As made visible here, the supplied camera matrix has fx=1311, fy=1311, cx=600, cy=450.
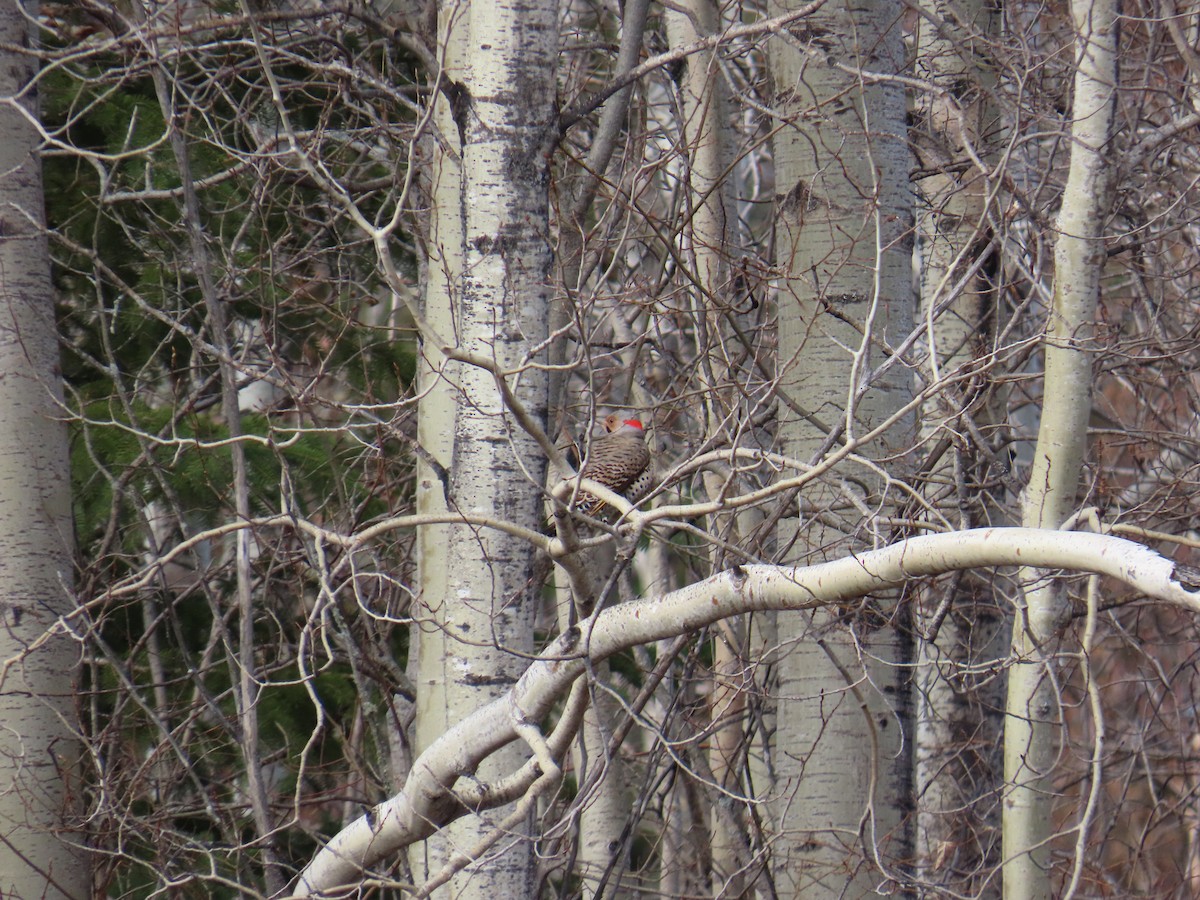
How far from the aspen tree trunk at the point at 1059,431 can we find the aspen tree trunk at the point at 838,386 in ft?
1.48

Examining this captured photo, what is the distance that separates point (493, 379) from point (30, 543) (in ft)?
7.44

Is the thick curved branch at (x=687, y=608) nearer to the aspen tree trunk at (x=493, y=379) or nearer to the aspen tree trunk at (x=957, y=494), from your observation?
the aspen tree trunk at (x=493, y=379)

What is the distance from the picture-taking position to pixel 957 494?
498 cm

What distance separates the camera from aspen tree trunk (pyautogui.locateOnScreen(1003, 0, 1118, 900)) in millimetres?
3961

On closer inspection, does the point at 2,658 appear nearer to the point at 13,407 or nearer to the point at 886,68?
the point at 13,407

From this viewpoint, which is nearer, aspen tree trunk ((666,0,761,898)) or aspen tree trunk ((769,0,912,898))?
aspen tree trunk ((769,0,912,898))

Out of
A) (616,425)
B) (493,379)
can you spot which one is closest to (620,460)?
(616,425)

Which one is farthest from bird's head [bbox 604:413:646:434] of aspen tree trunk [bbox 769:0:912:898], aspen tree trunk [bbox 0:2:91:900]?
aspen tree trunk [bbox 0:2:91:900]

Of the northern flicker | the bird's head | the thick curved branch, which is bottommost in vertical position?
the thick curved branch

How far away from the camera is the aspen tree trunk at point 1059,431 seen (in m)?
3.96

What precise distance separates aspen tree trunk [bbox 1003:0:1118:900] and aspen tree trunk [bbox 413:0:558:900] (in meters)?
1.50

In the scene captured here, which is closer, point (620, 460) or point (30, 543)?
point (30, 543)

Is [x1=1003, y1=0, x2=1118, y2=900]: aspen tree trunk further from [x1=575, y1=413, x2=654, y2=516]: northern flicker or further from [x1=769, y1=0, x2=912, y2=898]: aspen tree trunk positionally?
[x1=575, y1=413, x2=654, y2=516]: northern flicker

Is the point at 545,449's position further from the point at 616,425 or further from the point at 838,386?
the point at 616,425
